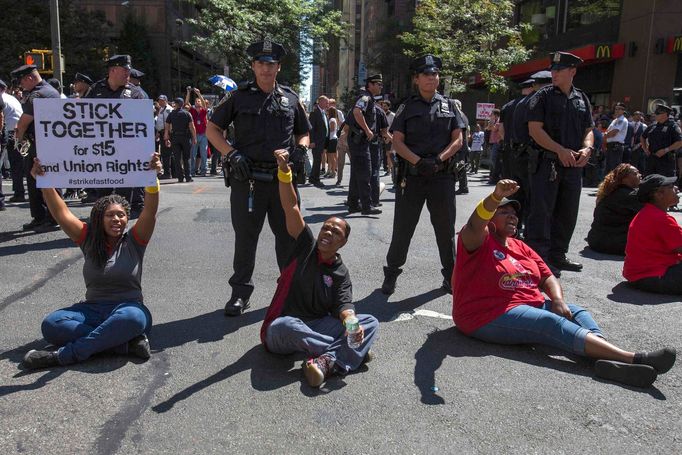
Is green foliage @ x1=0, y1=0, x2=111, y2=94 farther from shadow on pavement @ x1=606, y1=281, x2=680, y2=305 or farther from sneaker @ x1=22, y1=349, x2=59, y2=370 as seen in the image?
shadow on pavement @ x1=606, y1=281, x2=680, y2=305

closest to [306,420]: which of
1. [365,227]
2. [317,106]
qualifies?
[365,227]

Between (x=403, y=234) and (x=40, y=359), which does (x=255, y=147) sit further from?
(x=40, y=359)

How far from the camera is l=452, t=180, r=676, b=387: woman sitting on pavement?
12.7ft

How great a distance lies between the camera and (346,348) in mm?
3727

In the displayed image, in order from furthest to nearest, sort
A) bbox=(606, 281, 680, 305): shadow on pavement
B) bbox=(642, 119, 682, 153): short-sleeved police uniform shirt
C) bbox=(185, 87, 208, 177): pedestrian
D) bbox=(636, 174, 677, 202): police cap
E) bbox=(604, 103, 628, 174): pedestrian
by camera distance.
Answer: bbox=(185, 87, 208, 177): pedestrian → bbox=(604, 103, 628, 174): pedestrian → bbox=(642, 119, 682, 153): short-sleeved police uniform shirt → bbox=(636, 174, 677, 202): police cap → bbox=(606, 281, 680, 305): shadow on pavement

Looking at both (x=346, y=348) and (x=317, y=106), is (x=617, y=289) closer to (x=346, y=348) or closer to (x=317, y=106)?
(x=346, y=348)

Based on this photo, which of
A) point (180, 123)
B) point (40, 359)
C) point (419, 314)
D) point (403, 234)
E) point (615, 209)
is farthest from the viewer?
point (180, 123)

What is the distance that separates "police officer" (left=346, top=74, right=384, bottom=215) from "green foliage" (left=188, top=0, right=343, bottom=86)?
17.8 meters

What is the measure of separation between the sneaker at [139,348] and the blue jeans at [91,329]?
3 centimetres

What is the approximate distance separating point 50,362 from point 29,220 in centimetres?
533

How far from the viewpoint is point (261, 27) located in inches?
1102

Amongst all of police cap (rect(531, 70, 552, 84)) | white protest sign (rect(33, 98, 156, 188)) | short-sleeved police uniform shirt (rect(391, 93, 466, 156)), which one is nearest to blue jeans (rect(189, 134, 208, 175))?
police cap (rect(531, 70, 552, 84))

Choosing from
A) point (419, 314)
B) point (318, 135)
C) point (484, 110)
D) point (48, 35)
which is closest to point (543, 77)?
point (419, 314)

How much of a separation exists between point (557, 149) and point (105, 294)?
14.1 feet
